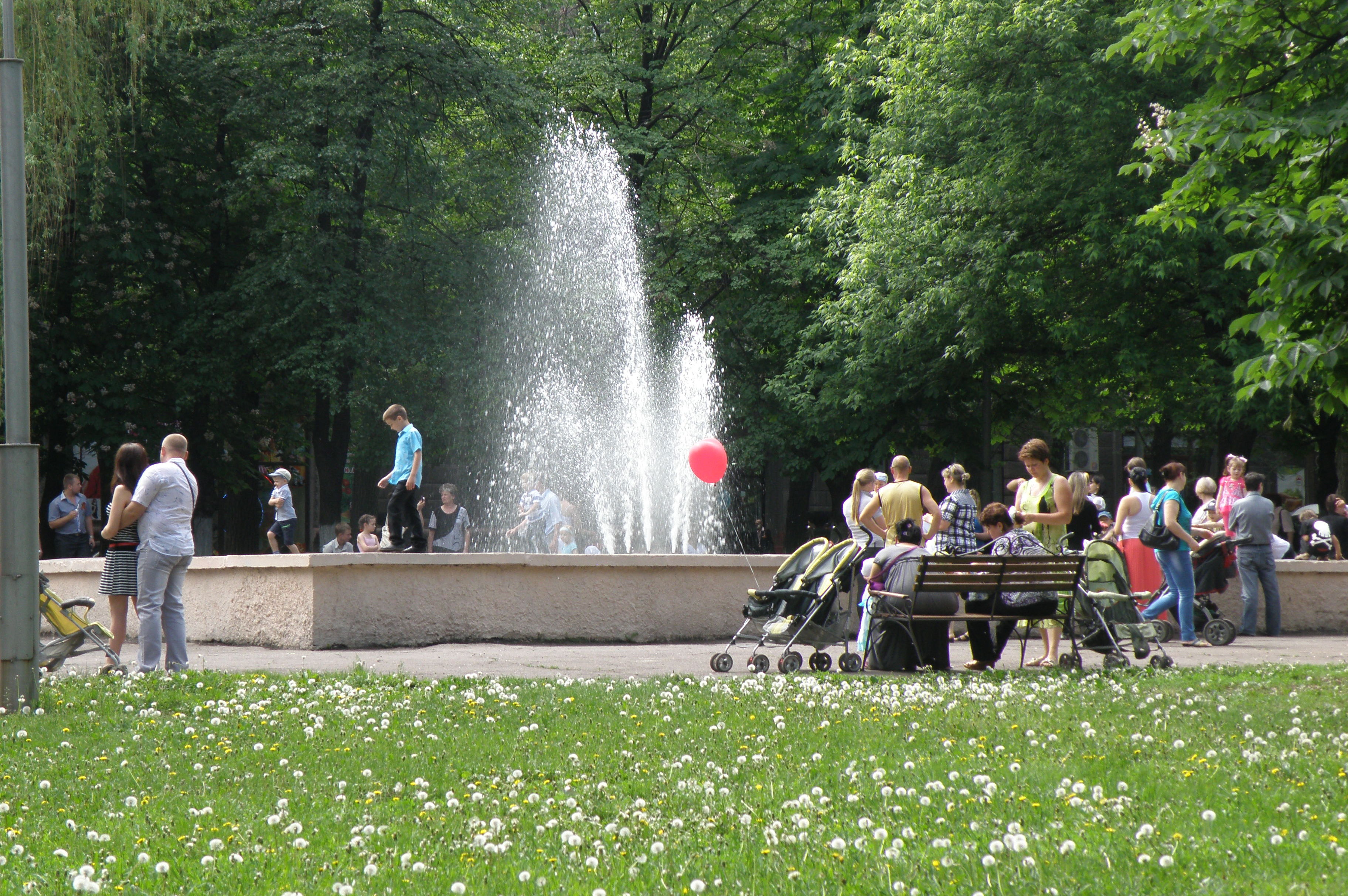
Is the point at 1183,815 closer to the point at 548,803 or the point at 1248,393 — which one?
the point at 548,803

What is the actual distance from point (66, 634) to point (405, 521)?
4.68 metres

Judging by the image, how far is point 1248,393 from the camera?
700 centimetres

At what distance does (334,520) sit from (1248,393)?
73.0 feet

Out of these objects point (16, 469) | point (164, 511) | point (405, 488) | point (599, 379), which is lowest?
point (164, 511)

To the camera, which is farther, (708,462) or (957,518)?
(708,462)

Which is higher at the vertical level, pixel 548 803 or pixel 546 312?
pixel 546 312

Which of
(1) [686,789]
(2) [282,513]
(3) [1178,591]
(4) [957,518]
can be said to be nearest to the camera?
(1) [686,789]

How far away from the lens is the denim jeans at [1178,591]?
41.4ft

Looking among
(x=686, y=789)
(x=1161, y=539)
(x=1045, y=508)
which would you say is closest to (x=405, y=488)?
(x=1045, y=508)

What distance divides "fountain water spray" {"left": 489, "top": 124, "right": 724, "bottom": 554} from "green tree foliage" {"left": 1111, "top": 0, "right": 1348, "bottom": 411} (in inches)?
550

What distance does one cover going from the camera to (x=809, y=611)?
34.1 feet

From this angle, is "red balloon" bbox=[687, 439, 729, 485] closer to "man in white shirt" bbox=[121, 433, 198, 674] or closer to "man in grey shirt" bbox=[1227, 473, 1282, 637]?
"man in grey shirt" bbox=[1227, 473, 1282, 637]

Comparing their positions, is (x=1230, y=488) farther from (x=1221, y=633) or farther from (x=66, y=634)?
(x=66, y=634)

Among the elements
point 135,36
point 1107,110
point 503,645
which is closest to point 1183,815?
point 503,645
